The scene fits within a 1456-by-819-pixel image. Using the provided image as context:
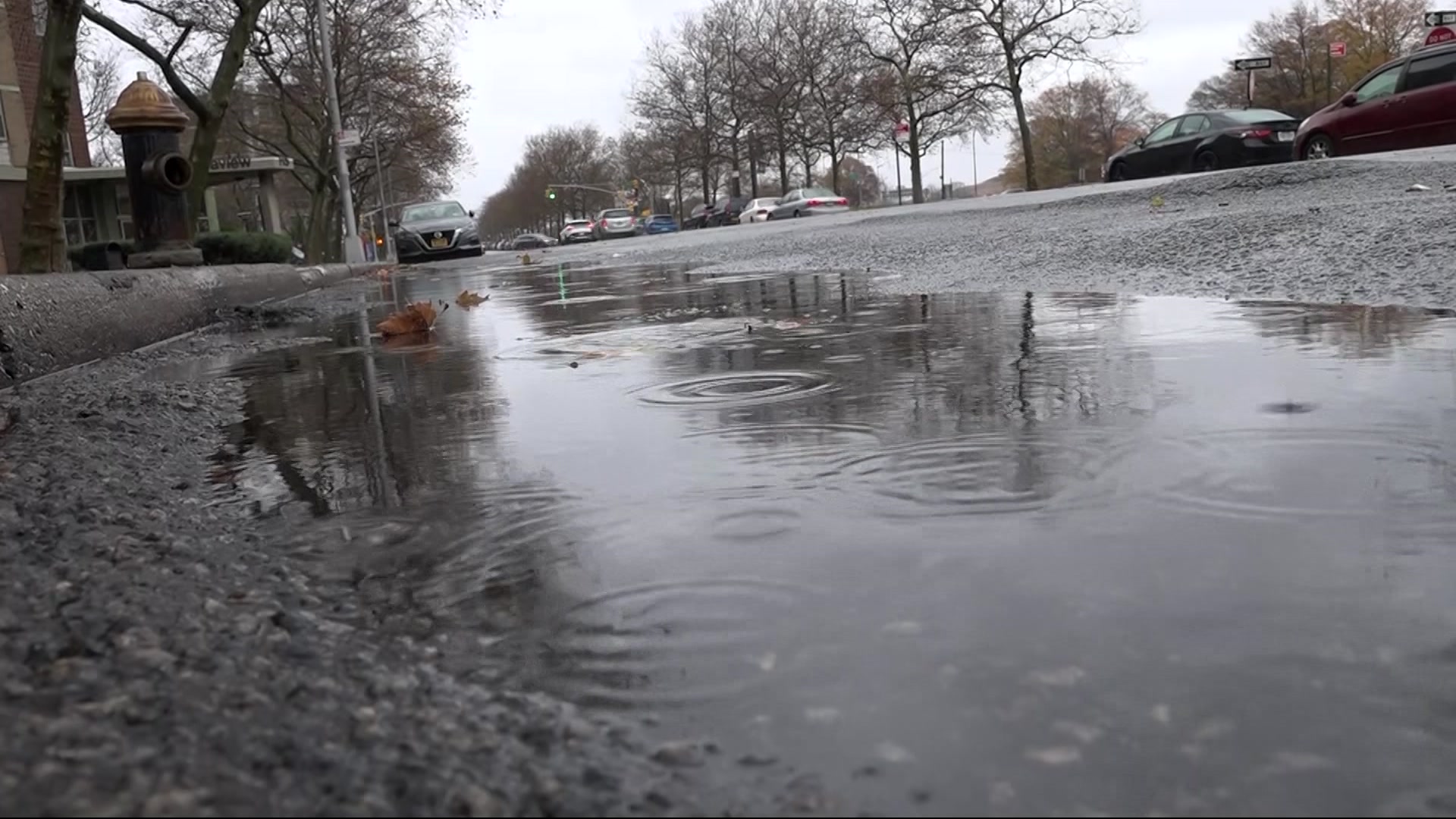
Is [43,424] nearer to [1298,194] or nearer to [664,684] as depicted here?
[664,684]

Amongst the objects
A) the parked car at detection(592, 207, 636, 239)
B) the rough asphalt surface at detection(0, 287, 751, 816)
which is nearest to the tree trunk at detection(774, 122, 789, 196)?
the parked car at detection(592, 207, 636, 239)

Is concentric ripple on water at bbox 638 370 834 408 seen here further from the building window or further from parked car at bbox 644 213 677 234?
parked car at bbox 644 213 677 234

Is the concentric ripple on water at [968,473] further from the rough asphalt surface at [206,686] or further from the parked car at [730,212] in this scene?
the parked car at [730,212]

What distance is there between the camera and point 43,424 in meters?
3.30

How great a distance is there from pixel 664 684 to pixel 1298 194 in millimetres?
9242

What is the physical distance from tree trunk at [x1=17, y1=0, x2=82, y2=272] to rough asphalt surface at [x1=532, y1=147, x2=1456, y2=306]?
582cm

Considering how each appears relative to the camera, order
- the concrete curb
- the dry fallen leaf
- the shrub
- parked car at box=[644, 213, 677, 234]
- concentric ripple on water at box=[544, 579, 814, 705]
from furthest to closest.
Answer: parked car at box=[644, 213, 677, 234], the shrub, the dry fallen leaf, the concrete curb, concentric ripple on water at box=[544, 579, 814, 705]

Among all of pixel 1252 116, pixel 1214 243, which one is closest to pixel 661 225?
pixel 1252 116

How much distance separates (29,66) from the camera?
3512 cm

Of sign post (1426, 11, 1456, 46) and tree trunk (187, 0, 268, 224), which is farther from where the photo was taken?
sign post (1426, 11, 1456, 46)

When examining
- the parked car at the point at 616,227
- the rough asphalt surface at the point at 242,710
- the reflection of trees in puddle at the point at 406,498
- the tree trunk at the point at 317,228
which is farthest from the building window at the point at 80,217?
the rough asphalt surface at the point at 242,710

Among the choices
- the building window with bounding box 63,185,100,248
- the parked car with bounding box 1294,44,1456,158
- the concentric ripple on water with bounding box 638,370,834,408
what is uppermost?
the building window with bounding box 63,185,100,248

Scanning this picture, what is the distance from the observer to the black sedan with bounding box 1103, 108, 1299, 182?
1962 cm

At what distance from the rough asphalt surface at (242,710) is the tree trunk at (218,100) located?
54.6 ft
